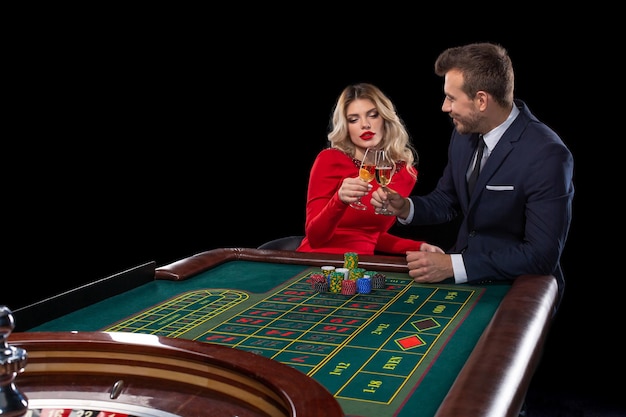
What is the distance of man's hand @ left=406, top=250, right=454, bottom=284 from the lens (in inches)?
112

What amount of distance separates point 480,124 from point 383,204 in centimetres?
54

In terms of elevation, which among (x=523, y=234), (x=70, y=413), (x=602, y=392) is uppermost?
(x=70, y=413)

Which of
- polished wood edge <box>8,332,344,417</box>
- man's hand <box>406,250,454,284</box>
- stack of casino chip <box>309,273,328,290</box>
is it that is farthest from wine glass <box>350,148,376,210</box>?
polished wood edge <box>8,332,344,417</box>

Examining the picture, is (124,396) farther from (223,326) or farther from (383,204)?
(383,204)

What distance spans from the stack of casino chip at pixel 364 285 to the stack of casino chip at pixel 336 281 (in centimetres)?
6

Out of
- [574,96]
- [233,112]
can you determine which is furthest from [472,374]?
[233,112]

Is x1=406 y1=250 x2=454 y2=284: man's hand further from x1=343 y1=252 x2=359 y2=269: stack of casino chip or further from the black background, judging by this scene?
the black background

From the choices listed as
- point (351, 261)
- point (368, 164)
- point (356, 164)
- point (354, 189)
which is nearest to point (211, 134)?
point (356, 164)

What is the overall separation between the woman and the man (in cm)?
45

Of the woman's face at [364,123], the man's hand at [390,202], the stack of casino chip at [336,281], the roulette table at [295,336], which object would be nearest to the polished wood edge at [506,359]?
the roulette table at [295,336]

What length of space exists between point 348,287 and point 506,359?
33.5 inches

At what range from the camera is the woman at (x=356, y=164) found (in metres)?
4.11

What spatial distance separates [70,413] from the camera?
1.49m

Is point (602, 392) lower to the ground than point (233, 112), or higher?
lower
